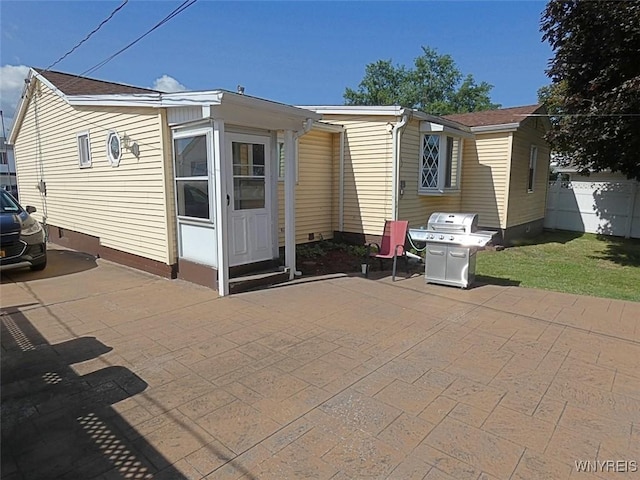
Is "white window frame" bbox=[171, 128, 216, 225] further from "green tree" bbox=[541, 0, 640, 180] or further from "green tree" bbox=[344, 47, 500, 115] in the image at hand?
"green tree" bbox=[344, 47, 500, 115]

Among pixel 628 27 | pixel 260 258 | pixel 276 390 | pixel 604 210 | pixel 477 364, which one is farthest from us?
pixel 604 210

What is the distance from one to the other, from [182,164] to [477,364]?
5175 mm

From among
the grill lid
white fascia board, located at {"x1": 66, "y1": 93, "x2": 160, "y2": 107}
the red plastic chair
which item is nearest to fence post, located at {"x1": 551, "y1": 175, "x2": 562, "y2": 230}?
the red plastic chair

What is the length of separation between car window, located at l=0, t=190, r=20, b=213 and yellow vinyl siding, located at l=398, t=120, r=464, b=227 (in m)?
8.22

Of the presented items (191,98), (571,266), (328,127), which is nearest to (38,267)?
(191,98)

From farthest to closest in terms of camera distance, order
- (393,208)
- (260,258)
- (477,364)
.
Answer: (393,208) → (260,258) → (477,364)

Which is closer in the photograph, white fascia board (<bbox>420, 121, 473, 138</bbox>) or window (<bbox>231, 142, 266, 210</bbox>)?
window (<bbox>231, 142, 266, 210</bbox>)

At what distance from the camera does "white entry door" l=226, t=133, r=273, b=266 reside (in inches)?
235

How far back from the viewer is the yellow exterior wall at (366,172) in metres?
9.23

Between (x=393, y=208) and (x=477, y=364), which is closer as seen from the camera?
(x=477, y=364)

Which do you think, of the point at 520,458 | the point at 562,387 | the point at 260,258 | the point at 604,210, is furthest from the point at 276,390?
the point at 604,210

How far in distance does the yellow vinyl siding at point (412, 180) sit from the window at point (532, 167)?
4893 millimetres

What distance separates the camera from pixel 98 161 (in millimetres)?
7895

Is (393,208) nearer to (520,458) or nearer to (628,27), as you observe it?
(628,27)
